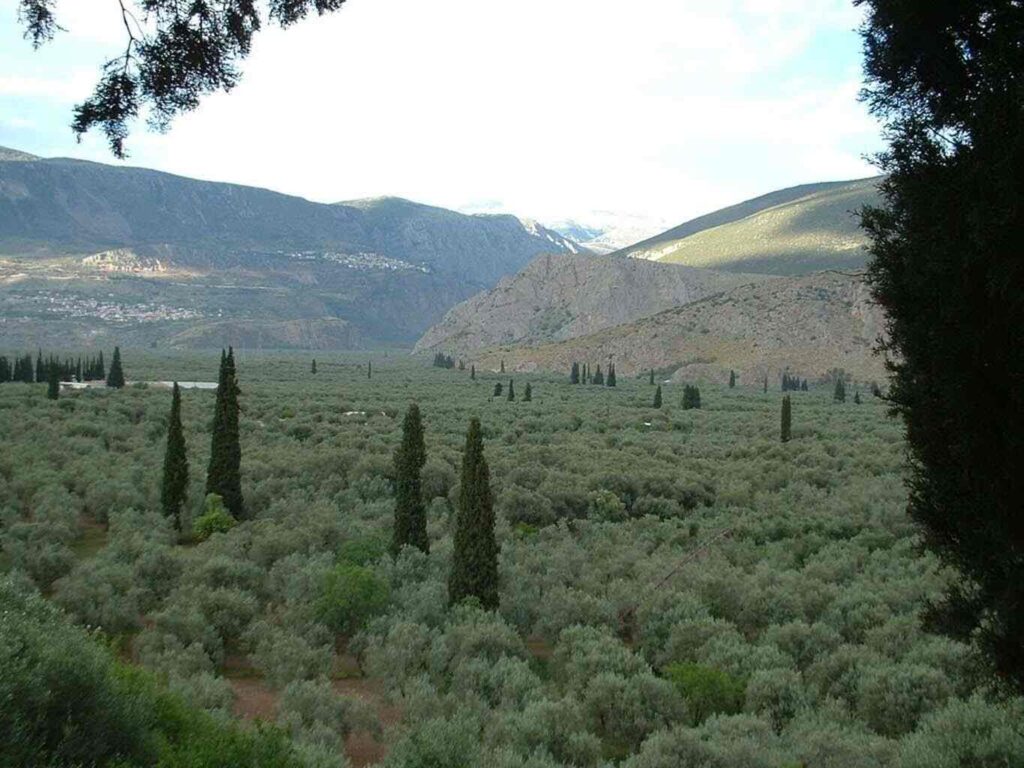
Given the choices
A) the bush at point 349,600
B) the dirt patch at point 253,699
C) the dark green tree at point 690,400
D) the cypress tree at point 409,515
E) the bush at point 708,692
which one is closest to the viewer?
the bush at point 708,692

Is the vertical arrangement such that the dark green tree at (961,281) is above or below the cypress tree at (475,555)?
above

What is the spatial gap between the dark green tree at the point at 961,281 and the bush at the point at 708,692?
634 cm

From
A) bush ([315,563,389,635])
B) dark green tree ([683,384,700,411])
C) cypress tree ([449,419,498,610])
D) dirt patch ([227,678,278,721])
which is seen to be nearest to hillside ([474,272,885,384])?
dark green tree ([683,384,700,411])

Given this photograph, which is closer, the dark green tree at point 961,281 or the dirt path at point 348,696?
the dark green tree at point 961,281

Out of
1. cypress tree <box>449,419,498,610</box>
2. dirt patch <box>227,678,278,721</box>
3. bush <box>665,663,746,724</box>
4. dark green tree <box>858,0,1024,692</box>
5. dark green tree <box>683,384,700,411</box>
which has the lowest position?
dirt patch <box>227,678,278,721</box>

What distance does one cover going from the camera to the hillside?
130m

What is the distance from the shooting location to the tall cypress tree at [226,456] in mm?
27250

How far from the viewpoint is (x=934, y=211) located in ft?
21.5

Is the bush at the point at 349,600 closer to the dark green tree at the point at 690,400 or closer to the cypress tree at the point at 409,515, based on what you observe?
the cypress tree at the point at 409,515

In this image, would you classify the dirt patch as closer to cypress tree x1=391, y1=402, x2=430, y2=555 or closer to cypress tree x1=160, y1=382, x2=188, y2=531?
cypress tree x1=391, y1=402, x2=430, y2=555

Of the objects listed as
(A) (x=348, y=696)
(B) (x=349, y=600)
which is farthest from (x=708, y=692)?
(B) (x=349, y=600)

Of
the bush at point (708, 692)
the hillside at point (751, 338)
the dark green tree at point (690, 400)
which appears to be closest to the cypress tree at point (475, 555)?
the bush at point (708, 692)

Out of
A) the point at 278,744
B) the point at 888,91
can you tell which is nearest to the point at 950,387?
the point at 888,91

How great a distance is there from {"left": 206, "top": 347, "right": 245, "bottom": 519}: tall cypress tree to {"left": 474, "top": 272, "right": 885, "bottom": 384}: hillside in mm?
107366
